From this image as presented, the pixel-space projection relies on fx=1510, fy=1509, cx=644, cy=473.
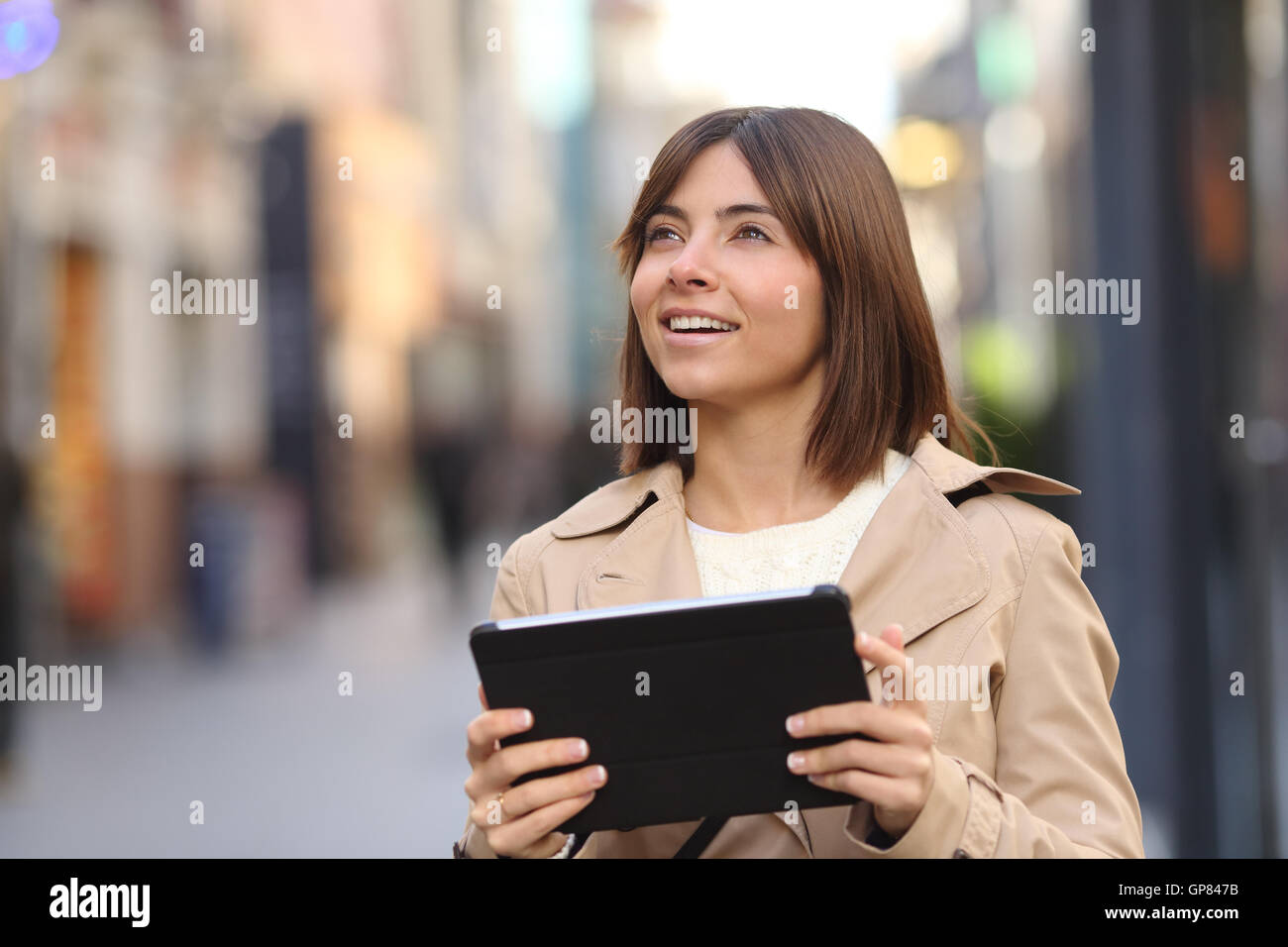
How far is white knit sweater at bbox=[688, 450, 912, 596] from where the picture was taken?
2.48 metres

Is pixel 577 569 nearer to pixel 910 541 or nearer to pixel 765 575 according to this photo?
pixel 765 575

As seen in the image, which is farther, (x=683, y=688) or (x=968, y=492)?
(x=968, y=492)

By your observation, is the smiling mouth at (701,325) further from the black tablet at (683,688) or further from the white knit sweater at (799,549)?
the black tablet at (683,688)

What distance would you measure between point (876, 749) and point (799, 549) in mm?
651

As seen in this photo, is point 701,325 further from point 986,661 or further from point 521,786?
point 521,786

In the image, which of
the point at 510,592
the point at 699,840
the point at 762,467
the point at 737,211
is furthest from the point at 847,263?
the point at 699,840

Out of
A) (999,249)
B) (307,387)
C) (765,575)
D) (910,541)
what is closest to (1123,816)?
(910,541)

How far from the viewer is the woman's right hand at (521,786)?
6.41 feet

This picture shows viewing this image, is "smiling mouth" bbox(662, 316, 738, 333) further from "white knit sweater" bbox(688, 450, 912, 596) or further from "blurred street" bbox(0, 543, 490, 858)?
"blurred street" bbox(0, 543, 490, 858)

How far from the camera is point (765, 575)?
2498 mm

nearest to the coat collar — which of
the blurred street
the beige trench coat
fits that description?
the beige trench coat

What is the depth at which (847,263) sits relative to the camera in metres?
2.43

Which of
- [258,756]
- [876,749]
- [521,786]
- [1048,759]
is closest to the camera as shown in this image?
[876,749]

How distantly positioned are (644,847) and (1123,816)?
72 cm
